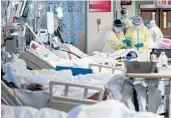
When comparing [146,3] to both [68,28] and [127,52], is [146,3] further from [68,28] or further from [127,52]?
[127,52]

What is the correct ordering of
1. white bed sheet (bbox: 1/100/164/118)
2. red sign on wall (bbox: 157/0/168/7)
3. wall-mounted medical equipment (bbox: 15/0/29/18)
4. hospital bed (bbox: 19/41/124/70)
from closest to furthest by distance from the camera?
white bed sheet (bbox: 1/100/164/118) < hospital bed (bbox: 19/41/124/70) < wall-mounted medical equipment (bbox: 15/0/29/18) < red sign on wall (bbox: 157/0/168/7)

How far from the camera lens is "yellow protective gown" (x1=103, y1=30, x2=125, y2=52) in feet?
20.6

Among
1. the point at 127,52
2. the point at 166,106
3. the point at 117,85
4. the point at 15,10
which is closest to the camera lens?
the point at 117,85

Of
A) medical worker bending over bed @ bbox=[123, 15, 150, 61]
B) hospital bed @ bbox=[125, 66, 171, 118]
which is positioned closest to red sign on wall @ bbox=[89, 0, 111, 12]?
medical worker bending over bed @ bbox=[123, 15, 150, 61]

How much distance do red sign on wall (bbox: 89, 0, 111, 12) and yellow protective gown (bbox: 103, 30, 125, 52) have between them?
0.55 m

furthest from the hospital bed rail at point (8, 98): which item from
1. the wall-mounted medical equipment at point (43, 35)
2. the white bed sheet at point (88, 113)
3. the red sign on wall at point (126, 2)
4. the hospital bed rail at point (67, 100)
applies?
the red sign on wall at point (126, 2)

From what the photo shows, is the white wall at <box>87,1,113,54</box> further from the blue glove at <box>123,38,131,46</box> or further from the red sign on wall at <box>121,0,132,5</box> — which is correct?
the red sign on wall at <box>121,0,132,5</box>

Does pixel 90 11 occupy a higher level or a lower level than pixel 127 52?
higher

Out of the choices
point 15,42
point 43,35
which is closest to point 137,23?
point 43,35

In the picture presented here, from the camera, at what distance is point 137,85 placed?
303 cm

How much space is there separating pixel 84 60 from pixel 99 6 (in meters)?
2.03

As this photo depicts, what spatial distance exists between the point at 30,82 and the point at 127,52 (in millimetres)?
2487

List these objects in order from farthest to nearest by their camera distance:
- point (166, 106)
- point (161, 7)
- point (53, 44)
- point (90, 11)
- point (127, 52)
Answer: point (161, 7), point (90, 11), point (53, 44), point (127, 52), point (166, 106)

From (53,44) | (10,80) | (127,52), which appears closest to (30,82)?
(10,80)
